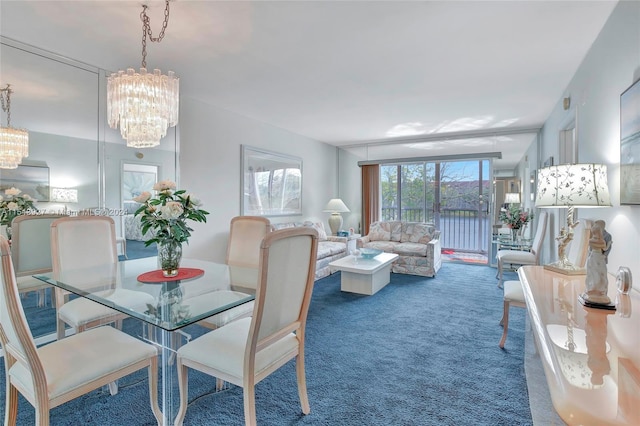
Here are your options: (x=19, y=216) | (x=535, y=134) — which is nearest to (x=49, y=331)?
(x=19, y=216)

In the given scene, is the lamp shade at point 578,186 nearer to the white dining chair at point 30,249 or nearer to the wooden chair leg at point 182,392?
the wooden chair leg at point 182,392

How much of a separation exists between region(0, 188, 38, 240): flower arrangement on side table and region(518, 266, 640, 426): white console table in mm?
3593

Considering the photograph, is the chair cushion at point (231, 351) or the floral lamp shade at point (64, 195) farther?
the floral lamp shade at point (64, 195)

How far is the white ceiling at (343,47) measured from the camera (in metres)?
2.02

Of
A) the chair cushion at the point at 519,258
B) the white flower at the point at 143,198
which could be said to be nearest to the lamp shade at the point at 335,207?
the chair cushion at the point at 519,258

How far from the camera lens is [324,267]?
15.4 feet

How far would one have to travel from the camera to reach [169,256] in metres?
1.99

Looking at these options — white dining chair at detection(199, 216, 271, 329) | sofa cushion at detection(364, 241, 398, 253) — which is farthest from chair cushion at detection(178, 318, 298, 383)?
sofa cushion at detection(364, 241, 398, 253)

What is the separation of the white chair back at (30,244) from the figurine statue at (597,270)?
146 inches

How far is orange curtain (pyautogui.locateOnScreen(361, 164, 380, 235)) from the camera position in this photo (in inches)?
286

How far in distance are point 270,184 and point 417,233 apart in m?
2.73

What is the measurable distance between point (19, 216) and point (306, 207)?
4.20 metres

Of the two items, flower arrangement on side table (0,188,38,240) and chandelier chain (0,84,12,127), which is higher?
chandelier chain (0,84,12,127)

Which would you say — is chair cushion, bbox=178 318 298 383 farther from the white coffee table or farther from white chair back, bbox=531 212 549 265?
white chair back, bbox=531 212 549 265
